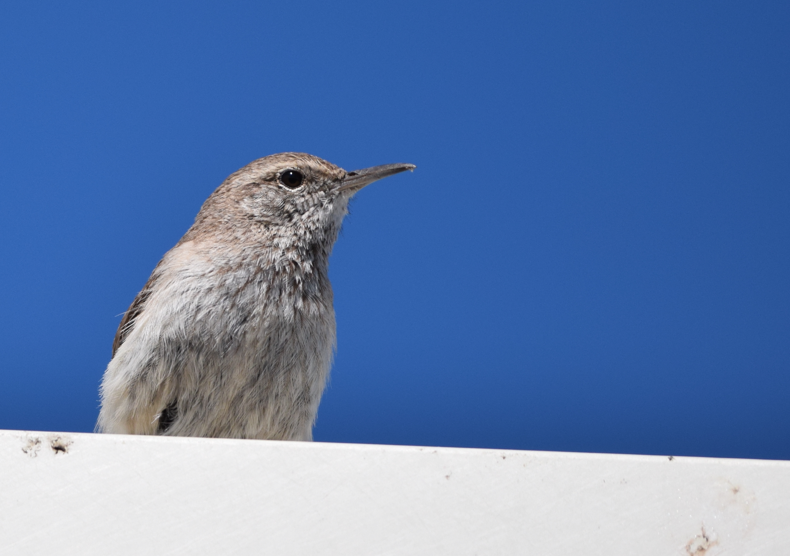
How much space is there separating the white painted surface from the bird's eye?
1944mm

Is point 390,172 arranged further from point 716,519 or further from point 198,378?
point 716,519

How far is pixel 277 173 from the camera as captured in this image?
333 centimetres

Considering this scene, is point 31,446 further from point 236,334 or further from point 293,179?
point 293,179

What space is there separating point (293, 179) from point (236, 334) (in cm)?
89

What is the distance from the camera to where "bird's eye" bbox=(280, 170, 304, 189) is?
3.31m

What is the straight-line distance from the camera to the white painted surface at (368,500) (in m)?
1.45

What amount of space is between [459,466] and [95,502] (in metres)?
0.73

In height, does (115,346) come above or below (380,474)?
above

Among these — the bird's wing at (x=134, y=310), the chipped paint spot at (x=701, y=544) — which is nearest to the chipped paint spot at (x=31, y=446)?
the chipped paint spot at (x=701, y=544)

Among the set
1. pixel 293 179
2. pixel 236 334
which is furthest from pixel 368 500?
pixel 293 179

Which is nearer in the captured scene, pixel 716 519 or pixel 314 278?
pixel 716 519

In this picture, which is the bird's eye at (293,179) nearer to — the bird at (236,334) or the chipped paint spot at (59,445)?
the bird at (236,334)

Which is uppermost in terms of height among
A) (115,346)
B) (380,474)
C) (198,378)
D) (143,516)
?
(115,346)

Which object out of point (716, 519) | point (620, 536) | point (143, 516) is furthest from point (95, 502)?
point (716, 519)
